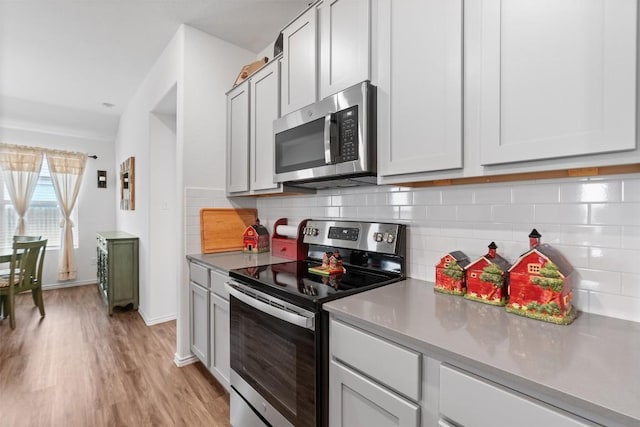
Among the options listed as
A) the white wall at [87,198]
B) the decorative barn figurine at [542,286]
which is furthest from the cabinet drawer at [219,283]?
the white wall at [87,198]

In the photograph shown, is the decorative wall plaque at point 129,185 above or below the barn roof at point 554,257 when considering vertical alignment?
Result: above

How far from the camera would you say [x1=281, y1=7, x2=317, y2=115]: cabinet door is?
1.64 meters

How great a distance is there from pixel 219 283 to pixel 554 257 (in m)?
1.71

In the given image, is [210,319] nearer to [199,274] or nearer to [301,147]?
[199,274]

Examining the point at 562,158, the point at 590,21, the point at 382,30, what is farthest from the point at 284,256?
the point at 590,21

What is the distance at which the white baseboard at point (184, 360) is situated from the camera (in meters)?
2.35

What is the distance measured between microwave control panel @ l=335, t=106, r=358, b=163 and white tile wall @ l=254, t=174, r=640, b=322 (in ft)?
1.24

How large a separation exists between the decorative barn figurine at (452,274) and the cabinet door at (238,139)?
153cm

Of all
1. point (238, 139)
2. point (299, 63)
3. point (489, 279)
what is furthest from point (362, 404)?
point (238, 139)

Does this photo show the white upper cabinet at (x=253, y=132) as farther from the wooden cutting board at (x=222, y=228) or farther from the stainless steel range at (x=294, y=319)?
the stainless steel range at (x=294, y=319)

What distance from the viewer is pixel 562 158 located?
86cm

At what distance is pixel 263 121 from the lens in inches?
82.7

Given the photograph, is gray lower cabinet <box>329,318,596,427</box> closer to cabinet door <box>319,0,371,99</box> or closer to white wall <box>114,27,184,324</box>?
cabinet door <box>319,0,371,99</box>

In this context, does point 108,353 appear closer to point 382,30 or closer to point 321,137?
point 321,137
